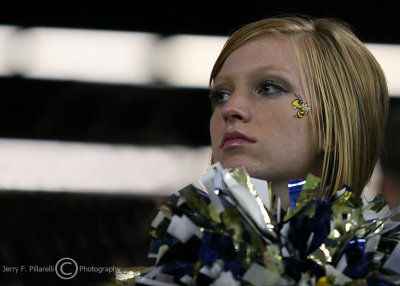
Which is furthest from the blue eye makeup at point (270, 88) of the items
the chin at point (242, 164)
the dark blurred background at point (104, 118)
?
the dark blurred background at point (104, 118)

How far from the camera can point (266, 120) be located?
1.39 meters

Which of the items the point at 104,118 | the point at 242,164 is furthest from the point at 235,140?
the point at 104,118

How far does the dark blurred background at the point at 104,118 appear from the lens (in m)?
1.89

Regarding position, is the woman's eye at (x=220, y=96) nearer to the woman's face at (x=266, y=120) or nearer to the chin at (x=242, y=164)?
the woman's face at (x=266, y=120)

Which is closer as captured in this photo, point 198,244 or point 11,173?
point 198,244

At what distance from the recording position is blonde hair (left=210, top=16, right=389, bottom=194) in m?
1.45

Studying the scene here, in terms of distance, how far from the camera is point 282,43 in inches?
58.6

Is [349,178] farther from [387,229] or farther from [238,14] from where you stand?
[238,14]

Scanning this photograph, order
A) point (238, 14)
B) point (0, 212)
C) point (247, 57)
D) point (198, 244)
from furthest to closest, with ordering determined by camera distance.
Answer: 1. point (238, 14)
2. point (0, 212)
3. point (247, 57)
4. point (198, 244)

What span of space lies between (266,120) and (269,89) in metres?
0.06

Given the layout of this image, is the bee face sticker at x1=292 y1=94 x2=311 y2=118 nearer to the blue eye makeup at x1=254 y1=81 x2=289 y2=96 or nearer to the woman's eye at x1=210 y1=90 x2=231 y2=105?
the blue eye makeup at x1=254 y1=81 x2=289 y2=96

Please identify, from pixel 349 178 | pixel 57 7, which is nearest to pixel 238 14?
pixel 57 7

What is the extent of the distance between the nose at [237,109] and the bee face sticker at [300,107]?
8 cm

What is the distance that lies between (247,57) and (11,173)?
71 cm
